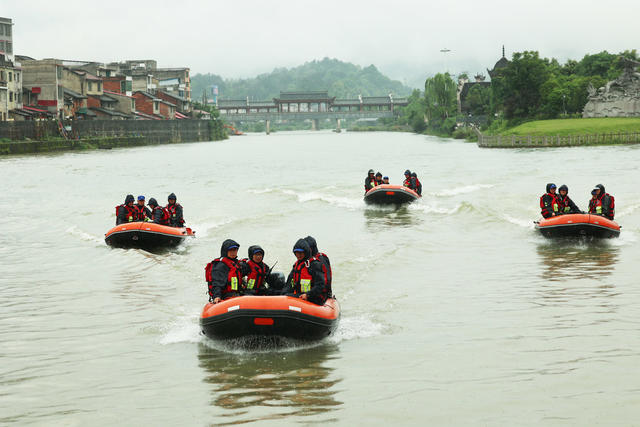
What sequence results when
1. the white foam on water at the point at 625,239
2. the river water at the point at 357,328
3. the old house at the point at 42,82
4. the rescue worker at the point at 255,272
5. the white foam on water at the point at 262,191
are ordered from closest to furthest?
the river water at the point at 357,328 → the rescue worker at the point at 255,272 → the white foam on water at the point at 625,239 → the white foam on water at the point at 262,191 → the old house at the point at 42,82

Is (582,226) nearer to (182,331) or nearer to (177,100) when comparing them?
(182,331)

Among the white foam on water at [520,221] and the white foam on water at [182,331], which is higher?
the white foam on water at [520,221]

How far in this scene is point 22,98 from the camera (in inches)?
3467

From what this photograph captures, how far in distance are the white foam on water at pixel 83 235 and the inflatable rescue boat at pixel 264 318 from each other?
1381 centimetres

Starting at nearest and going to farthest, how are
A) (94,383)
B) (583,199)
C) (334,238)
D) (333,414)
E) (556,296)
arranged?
(333,414) < (94,383) < (556,296) < (334,238) < (583,199)

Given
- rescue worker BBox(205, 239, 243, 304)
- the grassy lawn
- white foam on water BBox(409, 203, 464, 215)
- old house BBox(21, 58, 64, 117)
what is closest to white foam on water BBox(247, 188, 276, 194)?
white foam on water BBox(409, 203, 464, 215)

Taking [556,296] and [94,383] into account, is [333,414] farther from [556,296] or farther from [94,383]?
[556,296]

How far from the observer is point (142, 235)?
22562 mm

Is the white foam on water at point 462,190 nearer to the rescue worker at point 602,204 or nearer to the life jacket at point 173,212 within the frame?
the rescue worker at point 602,204

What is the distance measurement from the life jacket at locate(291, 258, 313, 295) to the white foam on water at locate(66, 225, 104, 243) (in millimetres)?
13634

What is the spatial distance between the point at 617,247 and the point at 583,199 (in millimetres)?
13559

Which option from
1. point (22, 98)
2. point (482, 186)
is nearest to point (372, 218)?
point (482, 186)

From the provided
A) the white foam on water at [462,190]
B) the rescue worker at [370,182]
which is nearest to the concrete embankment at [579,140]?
the white foam on water at [462,190]

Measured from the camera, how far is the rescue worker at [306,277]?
12805 millimetres
